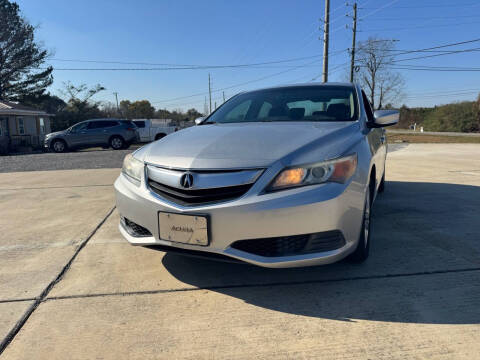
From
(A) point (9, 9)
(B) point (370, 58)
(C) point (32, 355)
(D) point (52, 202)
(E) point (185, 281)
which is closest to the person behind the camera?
(C) point (32, 355)

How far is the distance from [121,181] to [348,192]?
164cm

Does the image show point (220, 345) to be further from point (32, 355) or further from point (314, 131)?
point (314, 131)

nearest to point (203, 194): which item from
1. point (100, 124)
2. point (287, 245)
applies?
point (287, 245)

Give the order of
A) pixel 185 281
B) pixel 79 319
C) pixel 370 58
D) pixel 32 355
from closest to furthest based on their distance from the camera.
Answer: pixel 32 355 < pixel 79 319 < pixel 185 281 < pixel 370 58

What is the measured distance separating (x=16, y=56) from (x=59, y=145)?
839 inches

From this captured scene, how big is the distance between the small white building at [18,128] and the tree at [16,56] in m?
7.54

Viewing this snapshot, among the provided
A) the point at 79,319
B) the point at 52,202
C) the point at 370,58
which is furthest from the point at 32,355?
the point at 370,58

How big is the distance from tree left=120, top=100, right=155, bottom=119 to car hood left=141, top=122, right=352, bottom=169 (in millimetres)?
66854

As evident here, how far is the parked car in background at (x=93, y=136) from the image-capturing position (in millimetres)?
17359

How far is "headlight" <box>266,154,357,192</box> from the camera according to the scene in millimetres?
2049

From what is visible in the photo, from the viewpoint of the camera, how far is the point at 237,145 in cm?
233

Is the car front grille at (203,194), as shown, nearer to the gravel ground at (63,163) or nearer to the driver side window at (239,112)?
the driver side window at (239,112)

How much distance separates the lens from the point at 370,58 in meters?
47.0

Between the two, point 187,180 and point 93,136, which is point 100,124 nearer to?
point 93,136
